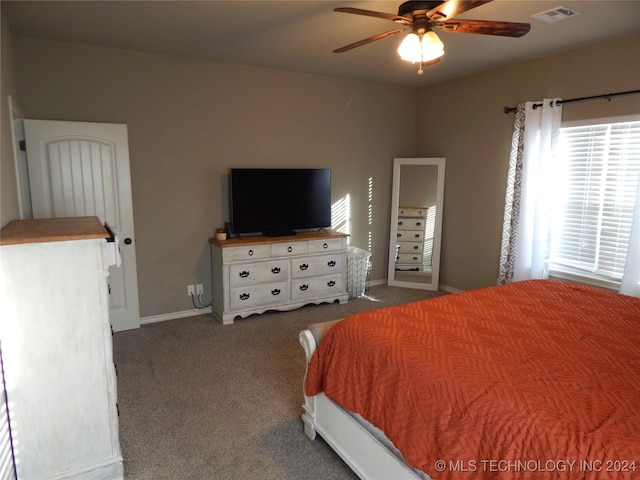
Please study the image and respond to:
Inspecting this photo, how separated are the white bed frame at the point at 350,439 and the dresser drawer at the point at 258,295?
6.15 ft

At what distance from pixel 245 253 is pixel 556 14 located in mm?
3172

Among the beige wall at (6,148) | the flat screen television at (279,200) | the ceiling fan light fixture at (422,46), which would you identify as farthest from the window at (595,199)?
the beige wall at (6,148)

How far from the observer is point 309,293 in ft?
14.8

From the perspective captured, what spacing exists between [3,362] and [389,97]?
4778 mm

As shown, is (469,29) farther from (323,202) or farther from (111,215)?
(111,215)

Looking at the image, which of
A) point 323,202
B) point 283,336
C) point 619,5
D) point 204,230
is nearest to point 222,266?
point 204,230

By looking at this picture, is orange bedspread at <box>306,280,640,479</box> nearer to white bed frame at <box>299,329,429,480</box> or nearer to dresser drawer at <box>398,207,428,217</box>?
white bed frame at <box>299,329,429,480</box>

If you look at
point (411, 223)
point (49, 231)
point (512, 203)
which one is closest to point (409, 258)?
point (411, 223)

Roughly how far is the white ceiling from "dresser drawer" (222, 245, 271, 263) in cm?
183

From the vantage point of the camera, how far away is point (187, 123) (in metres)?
4.05

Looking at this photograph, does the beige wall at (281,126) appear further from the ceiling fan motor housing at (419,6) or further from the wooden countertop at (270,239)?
the ceiling fan motor housing at (419,6)

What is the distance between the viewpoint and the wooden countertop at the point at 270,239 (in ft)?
13.2

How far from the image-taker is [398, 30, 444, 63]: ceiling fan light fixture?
2.35 meters

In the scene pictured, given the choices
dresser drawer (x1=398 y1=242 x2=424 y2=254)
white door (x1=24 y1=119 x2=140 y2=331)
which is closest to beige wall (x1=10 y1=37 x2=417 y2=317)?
white door (x1=24 y1=119 x2=140 y2=331)
